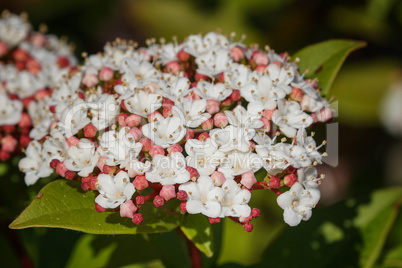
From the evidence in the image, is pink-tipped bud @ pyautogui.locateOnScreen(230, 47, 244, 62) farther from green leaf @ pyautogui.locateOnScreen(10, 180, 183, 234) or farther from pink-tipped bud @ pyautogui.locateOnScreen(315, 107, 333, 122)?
green leaf @ pyautogui.locateOnScreen(10, 180, 183, 234)

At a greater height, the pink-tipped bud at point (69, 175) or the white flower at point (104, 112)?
the white flower at point (104, 112)

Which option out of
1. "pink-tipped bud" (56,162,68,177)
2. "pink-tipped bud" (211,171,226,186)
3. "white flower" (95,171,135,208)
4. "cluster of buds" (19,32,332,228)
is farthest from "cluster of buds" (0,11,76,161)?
"pink-tipped bud" (211,171,226,186)

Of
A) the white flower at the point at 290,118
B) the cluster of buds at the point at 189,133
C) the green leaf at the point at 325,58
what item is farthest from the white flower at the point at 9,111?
the green leaf at the point at 325,58

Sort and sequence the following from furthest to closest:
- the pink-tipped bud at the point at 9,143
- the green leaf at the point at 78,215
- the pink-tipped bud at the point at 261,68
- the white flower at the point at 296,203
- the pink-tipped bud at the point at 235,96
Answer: the pink-tipped bud at the point at 9,143
the pink-tipped bud at the point at 261,68
the pink-tipped bud at the point at 235,96
the white flower at the point at 296,203
the green leaf at the point at 78,215

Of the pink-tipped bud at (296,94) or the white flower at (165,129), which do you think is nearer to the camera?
the white flower at (165,129)

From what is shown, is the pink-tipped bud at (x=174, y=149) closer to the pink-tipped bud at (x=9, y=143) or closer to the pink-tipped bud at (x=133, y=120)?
the pink-tipped bud at (x=133, y=120)

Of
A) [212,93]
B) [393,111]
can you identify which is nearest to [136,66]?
[212,93]
